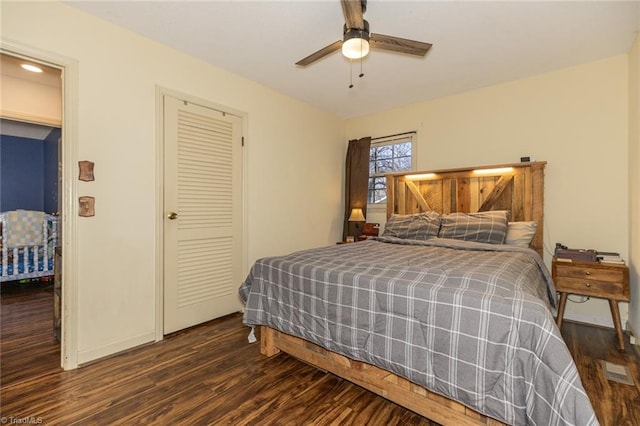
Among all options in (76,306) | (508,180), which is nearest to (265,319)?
(76,306)

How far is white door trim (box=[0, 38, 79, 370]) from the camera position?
82.3 inches

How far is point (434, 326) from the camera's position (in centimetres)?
140

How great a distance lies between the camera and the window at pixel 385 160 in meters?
4.19

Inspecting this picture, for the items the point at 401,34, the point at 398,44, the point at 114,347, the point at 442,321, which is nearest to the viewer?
the point at 442,321

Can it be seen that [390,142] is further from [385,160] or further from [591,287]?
[591,287]

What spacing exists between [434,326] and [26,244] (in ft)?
17.7

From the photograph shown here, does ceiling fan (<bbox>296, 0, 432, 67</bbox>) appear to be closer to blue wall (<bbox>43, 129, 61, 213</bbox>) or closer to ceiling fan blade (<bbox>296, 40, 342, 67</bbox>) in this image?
ceiling fan blade (<bbox>296, 40, 342, 67</bbox>)

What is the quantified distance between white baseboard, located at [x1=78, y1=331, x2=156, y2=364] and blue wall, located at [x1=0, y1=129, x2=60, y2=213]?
3.97 metres

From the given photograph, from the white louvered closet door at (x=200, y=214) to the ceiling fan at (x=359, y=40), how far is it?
1.42 m

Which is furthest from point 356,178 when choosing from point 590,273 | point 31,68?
point 31,68

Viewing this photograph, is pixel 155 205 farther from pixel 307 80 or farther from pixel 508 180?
pixel 508 180

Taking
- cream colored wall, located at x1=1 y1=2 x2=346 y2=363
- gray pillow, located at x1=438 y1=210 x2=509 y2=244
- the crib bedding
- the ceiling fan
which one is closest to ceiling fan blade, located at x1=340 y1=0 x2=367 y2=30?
the ceiling fan

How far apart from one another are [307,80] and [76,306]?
2976 millimetres

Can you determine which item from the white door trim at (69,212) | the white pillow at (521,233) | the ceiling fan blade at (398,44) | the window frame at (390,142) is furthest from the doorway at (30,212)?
the white pillow at (521,233)
